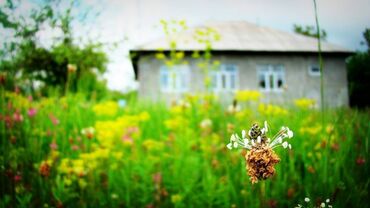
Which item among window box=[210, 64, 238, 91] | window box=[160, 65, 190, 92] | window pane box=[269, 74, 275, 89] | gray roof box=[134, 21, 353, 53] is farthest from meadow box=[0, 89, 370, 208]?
window pane box=[269, 74, 275, 89]

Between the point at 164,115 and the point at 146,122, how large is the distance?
1.04 feet

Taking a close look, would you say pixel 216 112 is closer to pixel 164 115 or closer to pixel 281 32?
pixel 164 115

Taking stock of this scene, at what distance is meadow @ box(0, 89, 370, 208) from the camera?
1.96m

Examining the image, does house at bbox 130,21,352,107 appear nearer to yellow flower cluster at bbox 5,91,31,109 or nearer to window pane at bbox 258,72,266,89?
window pane at bbox 258,72,266,89

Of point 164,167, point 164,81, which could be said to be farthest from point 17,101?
point 164,81

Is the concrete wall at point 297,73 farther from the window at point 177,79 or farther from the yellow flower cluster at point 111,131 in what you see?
the yellow flower cluster at point 111,131

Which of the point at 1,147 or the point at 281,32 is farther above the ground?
the point at 281,32

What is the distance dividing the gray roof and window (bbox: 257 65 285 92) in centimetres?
113

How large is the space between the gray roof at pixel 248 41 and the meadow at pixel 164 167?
12.7 metres

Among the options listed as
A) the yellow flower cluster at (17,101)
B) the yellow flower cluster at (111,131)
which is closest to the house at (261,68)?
the yellow flower cluster at (17,101)

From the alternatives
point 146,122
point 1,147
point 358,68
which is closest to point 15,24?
point 1,147

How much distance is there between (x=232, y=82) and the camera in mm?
17594

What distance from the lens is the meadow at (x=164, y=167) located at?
6.45 ft

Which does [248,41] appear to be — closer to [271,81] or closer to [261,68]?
[261,68]
